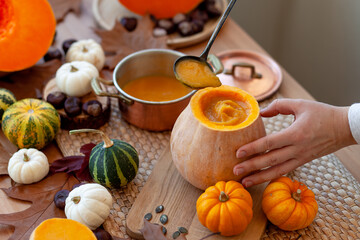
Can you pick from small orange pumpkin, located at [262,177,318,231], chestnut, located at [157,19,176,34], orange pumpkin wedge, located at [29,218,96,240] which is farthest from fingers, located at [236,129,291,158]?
chestnut, located at [157,19,176,34]

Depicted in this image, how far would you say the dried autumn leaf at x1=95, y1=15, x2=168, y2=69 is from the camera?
1.74 metres

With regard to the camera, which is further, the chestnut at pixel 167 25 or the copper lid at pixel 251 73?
the chestnut at pixel 167 25

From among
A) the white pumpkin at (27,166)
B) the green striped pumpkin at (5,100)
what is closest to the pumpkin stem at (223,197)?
the white pumpkin at (27,166)

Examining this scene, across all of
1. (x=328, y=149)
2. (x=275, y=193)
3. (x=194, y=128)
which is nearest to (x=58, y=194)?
(x=194, y=128)

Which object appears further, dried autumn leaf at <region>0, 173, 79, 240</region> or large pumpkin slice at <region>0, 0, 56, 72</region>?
large pumpkin slice at <region>0, 0, 56, 72</region>

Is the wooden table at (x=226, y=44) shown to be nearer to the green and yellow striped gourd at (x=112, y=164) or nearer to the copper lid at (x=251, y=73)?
the copper lid at (x=251, y=73)

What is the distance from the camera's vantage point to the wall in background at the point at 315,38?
2227 millimetres

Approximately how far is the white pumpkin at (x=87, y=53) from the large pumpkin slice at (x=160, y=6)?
0.96ft

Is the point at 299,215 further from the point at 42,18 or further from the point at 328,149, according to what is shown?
the point at 42,18

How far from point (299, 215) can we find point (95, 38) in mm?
1169

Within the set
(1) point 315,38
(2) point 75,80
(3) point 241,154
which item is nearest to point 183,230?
(3) point 241,154

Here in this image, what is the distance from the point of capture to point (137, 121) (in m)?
1.44

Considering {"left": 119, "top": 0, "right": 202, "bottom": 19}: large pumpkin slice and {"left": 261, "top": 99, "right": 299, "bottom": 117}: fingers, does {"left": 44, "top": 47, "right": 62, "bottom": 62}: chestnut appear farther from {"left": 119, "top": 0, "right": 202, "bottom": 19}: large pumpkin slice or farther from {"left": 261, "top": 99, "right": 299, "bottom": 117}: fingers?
{"left": 261, "top": 99, "right": 299, "bottom": 117}: fingers

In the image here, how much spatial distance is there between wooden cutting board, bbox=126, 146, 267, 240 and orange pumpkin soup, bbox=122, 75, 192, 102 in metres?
0.25
